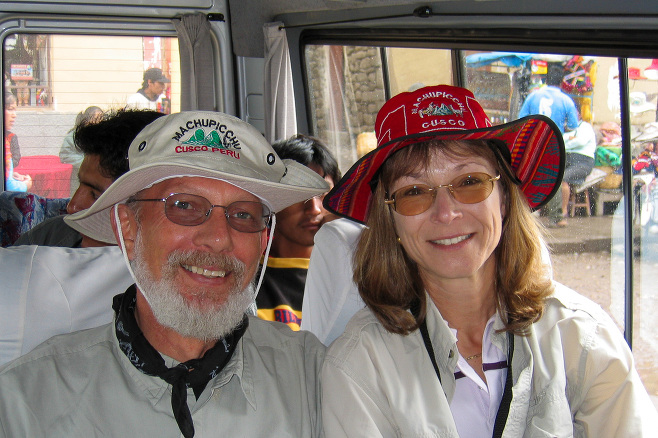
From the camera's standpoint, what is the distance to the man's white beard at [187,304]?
181 centimetres

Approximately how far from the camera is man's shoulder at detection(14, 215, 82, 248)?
3.37m

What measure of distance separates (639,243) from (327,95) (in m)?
2.92

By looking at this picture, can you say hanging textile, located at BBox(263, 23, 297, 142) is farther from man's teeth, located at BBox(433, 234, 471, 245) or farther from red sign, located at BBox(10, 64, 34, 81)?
man's teeth, located at BBox(433, 234, 471, 245)

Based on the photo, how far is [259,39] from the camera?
196 inches

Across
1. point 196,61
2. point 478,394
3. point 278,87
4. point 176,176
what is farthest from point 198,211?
point 196,61

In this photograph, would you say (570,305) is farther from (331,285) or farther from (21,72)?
(21,72)

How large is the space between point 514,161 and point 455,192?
0.37 metres

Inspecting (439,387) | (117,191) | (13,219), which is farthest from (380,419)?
(13,219)

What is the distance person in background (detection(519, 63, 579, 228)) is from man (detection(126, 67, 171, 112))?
302 centimetres

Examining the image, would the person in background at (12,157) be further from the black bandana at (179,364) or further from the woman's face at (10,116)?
the black bandana at (179,364)

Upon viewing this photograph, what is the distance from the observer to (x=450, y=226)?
1.92m

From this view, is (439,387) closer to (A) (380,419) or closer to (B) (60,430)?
(A) (380,419)

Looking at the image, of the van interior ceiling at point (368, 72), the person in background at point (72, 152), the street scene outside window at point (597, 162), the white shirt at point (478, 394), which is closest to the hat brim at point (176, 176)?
the white shirt at point (478, 394)

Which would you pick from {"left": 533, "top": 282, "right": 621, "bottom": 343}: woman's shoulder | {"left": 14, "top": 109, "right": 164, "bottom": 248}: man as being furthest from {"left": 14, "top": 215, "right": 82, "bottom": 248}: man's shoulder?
{"left": 533, "top": 282, "right": 621, "bottom": 343}: woman's shoulder
